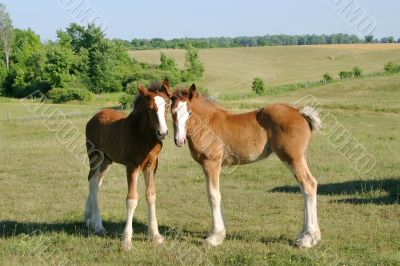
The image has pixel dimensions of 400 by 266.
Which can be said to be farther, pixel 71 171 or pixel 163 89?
pixel 71 171

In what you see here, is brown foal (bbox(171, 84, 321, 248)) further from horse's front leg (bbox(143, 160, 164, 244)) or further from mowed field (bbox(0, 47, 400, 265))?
horse's front leg (bbox(143, 160, 164, 244))

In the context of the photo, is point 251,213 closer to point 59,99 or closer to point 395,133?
point 395,133

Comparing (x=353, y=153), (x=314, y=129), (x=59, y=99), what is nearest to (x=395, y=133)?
(x=353, y=153)

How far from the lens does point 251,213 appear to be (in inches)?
429

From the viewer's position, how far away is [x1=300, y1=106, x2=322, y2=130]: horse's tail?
337 inches

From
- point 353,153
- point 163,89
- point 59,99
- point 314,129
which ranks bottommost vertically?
point 59,99

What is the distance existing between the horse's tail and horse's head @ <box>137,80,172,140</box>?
2096 mm

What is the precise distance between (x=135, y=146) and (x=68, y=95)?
61674mm

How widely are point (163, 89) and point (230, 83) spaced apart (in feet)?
235

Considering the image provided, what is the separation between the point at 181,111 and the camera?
827 cm

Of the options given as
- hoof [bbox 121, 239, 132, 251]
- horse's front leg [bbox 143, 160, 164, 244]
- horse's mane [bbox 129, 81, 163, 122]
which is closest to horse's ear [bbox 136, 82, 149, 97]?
horse's mane [bbox 129, 81, 163, 122]

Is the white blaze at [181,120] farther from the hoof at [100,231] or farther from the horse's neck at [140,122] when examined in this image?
the hoof at [100,231]


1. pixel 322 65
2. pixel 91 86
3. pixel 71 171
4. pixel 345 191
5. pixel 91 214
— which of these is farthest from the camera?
pixel 322 65

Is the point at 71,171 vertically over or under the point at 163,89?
under
